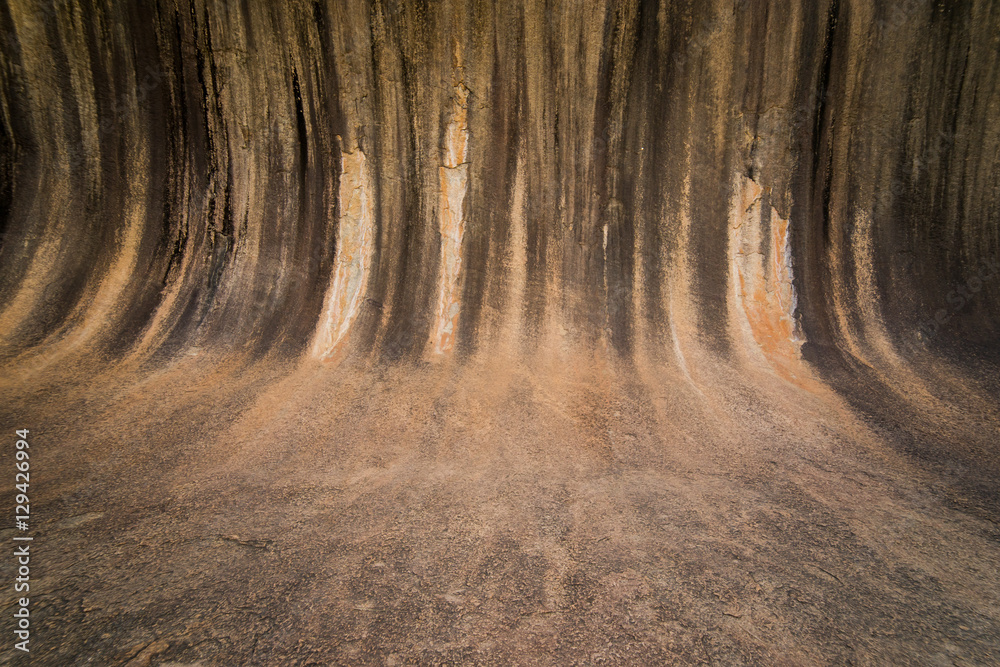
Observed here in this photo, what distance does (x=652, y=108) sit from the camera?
352 centimetres

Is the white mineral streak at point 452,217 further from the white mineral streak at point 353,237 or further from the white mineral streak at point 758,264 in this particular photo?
the white mineral streak at point 758,264

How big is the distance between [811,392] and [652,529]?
182 cm

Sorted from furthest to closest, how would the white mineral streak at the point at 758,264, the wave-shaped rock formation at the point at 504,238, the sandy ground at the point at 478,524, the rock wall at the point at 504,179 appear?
the white mineral streak at the point at 758,264, the rock wall at the point at 504,179, the wave-shaped rock formation at the point at 504,238, the sandy ground at the point at 478,524

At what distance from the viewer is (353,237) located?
3.58 meters

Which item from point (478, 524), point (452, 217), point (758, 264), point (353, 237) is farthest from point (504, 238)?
point (478, 524)

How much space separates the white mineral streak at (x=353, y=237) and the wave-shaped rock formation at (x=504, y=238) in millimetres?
30

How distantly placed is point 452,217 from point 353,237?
2.60ft

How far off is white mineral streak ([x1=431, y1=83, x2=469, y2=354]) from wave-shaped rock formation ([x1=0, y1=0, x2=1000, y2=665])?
0.03m

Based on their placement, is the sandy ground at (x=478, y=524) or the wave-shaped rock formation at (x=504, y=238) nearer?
the sandy ground at (x=478, y=524)

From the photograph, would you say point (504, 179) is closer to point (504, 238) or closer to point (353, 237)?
point (504, 238)

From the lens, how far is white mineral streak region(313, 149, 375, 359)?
352 cm

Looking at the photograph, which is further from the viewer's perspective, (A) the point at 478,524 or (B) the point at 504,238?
(B) the point at 504,238

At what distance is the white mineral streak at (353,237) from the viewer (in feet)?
11.5

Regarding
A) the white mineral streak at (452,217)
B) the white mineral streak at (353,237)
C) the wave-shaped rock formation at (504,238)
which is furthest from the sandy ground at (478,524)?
the white mineral streak at (353,237)
